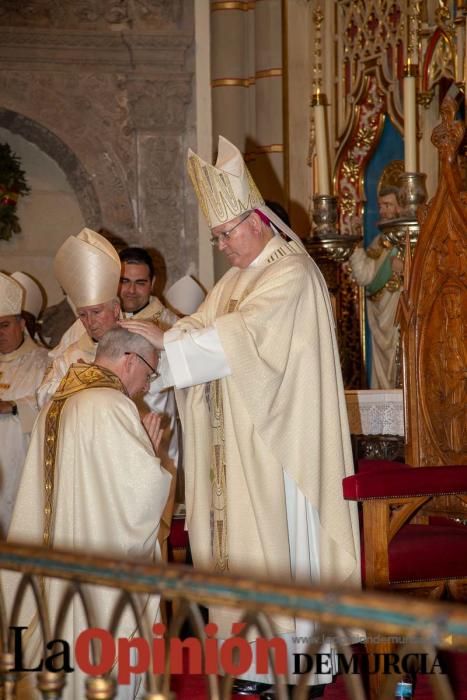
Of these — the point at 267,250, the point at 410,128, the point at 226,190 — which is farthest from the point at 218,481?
the point at 410,128

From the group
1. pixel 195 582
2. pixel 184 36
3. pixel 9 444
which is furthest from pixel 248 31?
pixel 195 582

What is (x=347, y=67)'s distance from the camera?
7.61m

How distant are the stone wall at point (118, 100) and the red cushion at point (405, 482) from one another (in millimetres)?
4737

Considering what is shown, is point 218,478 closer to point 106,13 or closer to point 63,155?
point 63,155

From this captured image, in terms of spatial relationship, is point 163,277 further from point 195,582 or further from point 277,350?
point 195,582

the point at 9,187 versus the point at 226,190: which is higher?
the point at 9,187

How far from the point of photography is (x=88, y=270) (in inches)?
197

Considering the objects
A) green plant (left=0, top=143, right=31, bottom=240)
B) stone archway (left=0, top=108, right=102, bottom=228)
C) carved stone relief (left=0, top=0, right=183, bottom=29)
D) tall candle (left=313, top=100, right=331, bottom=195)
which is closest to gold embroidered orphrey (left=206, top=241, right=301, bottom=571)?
tall candle (left=313, top=100, right=331, bottom=195)

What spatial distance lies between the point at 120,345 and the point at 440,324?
155 cm

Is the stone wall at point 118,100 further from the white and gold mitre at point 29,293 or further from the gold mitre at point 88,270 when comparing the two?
the gold mitre at point 88,270

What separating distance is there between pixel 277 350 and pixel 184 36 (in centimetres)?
518

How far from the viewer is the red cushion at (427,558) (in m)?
3.98

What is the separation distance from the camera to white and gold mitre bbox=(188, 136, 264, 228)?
4312 mm

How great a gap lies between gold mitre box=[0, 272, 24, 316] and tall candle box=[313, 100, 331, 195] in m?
1.85
